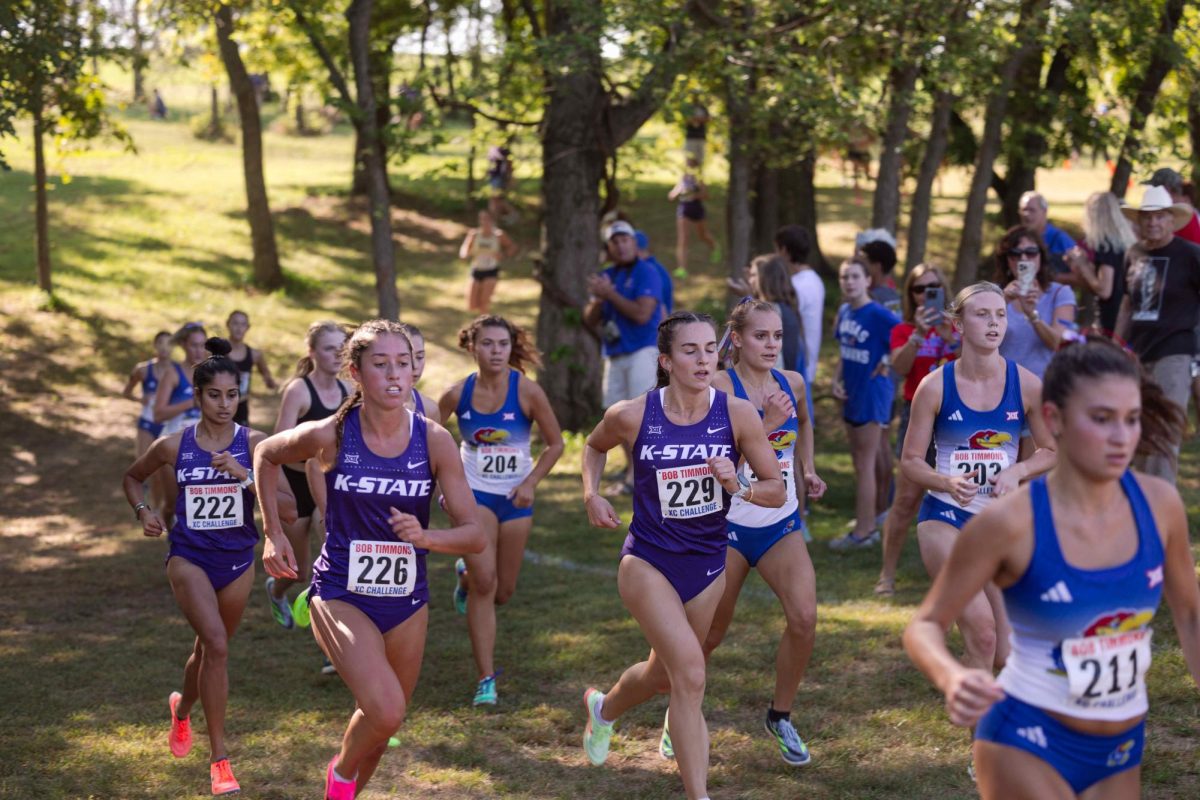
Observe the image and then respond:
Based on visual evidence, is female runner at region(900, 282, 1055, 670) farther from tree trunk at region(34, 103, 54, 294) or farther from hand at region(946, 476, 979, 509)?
tree trunk at region(34, 103, 54, 294)

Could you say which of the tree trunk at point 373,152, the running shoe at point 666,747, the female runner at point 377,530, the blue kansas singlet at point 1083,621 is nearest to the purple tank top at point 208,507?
the female runner at point 377,530

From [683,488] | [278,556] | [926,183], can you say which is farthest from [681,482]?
[926,183]

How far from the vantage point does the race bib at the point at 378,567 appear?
5199 mm

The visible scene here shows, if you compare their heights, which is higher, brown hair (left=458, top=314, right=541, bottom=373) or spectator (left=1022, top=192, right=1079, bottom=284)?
spectator (left=1022, top=192, right=1079, bottom=284)

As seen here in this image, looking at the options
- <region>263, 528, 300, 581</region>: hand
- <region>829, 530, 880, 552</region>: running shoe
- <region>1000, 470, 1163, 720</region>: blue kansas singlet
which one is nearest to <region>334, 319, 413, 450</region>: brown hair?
<region>263, 528, 300, 581</region>: hand

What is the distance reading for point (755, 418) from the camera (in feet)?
18.6

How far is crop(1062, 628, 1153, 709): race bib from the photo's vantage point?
11.5ft

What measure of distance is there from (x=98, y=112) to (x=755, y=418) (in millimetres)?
13825

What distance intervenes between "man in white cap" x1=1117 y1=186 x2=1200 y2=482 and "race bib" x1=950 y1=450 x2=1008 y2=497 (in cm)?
333

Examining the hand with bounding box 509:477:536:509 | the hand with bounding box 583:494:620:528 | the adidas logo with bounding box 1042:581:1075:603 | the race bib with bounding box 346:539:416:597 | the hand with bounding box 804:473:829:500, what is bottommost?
the hand with bounding box 509:477:536:509

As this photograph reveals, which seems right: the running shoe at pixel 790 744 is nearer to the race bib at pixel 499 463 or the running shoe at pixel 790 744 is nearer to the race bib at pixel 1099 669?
the race bib at pixel 499 463

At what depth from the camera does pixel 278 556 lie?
5.60m

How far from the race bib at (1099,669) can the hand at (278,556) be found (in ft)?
10.3

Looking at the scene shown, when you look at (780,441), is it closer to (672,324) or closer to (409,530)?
(672,324)
